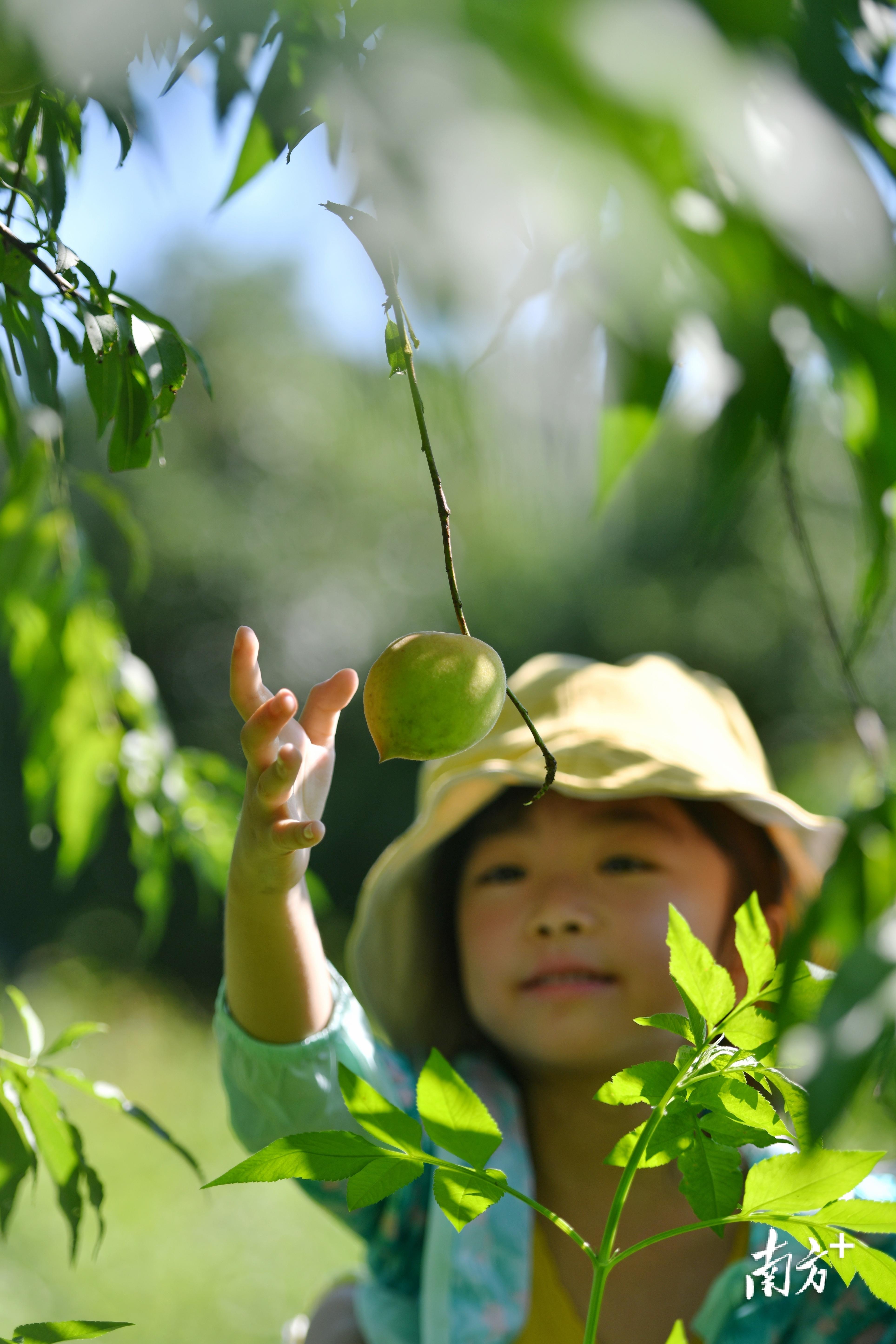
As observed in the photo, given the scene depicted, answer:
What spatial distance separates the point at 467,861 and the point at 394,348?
598 mm

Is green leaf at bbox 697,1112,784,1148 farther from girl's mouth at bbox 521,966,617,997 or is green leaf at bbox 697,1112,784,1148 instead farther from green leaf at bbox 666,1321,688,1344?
girl's mouth at bbox 521,966,617,997

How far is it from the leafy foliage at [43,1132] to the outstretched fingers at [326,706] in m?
0.17

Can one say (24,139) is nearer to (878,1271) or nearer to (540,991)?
(878,1271)

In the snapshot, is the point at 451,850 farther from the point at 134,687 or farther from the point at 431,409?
the point at 431,409

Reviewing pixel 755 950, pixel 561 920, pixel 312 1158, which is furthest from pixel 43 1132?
pixel 561 920

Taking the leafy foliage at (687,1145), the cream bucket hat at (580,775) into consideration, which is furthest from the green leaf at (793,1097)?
the cream bucket hat at (580,775)

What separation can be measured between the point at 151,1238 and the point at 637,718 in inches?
73.1

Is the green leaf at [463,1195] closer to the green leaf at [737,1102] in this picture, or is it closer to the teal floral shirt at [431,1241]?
the green leaf at [737,1102]

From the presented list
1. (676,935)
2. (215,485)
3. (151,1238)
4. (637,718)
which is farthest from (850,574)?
(676,935)

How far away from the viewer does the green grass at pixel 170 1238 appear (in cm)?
184

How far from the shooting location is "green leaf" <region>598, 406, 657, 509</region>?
0.66 feet

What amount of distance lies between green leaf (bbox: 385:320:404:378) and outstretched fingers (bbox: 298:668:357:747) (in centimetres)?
23

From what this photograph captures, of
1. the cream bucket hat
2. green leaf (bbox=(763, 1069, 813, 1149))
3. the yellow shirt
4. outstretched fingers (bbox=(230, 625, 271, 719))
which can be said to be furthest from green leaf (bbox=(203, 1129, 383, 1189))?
the yellow shirt

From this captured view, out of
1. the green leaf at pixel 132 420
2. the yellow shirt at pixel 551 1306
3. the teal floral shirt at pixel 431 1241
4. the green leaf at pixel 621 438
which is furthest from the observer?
the yellow shirt at pixel 551 1306
